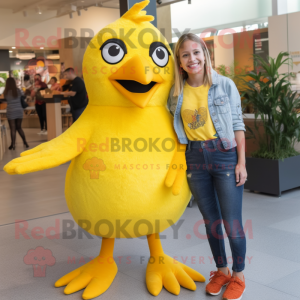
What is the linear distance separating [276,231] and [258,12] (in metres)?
5.48

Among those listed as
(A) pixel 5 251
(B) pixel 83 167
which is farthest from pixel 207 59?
(A) pixel 5 251

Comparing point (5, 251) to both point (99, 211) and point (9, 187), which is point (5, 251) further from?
point (9, 187)

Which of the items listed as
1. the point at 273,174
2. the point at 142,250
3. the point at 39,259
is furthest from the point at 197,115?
the point at 273,174

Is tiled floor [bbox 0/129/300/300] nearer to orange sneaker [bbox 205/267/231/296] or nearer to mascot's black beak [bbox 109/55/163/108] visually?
orange sneaker [bbox 205/267/231/296]

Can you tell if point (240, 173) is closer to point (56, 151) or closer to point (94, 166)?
point (94, 166)

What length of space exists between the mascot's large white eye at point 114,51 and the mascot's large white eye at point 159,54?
140 millimetres

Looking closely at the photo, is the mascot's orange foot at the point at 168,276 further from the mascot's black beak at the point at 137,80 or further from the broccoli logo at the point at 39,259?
the mascot's black beak at the point at 137,80

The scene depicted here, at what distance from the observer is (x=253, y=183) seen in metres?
4.09

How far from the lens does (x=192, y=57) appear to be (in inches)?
72.5

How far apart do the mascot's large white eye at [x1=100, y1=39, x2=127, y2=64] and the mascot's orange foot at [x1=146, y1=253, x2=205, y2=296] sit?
108 cm

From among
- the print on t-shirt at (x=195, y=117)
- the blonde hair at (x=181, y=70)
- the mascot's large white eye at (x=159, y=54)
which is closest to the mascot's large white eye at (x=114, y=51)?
the mascot's large white eye at (x=159, y=54)

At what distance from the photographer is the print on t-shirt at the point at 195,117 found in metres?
1.85

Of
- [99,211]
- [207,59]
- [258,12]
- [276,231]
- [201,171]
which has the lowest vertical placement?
[276,231]

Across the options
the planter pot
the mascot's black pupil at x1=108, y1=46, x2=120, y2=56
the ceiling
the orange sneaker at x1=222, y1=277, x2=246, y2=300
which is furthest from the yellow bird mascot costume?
the ceiling
